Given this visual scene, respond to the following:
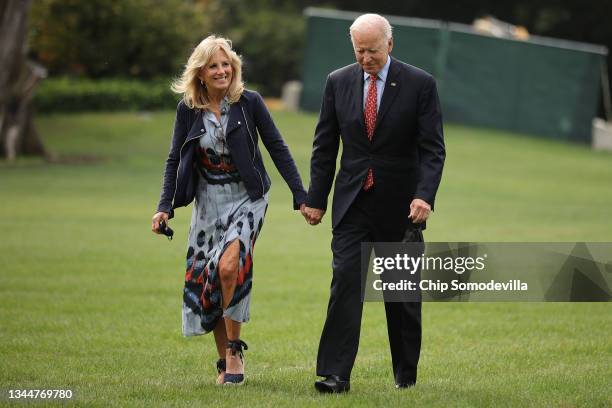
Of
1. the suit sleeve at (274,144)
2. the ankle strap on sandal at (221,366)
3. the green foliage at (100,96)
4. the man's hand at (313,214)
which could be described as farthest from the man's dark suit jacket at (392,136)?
the green foliage at (100,96)

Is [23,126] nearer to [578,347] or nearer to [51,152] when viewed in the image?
[51,152]

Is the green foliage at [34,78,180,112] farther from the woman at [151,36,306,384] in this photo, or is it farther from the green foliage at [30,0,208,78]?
the woman at [151,36,306,384]

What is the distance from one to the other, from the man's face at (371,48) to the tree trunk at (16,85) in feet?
72.3

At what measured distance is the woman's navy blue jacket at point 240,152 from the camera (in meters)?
7.73

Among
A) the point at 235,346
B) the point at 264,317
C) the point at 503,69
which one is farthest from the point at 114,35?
the point at 235,346

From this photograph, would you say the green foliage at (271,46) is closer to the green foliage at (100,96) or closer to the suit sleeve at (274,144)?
the green foliage at (100,96)

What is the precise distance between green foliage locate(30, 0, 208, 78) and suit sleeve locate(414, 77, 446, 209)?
31.3 meters

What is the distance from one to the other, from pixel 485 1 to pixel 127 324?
4407 centimetres

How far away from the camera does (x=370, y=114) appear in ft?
24.4

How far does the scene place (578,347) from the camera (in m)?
9.45

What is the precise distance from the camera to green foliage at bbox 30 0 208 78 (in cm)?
3850

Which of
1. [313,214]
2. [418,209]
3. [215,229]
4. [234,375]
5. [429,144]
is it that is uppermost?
[429,144]

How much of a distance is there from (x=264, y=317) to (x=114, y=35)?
97.1 feet

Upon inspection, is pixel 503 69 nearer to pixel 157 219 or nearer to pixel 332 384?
pixel 157 219
